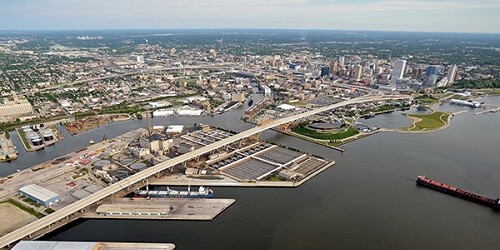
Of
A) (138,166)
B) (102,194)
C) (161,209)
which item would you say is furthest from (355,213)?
(138,166)

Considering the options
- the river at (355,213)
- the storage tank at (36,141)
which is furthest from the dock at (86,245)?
the storage tank at (36,141)

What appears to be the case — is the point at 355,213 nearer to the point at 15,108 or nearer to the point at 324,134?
the point at 324,134

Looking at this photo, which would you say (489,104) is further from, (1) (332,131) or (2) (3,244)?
(2) (3,244)

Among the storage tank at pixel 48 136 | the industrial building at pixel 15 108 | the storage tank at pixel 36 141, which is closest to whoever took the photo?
the storage tank at pixel 36 141

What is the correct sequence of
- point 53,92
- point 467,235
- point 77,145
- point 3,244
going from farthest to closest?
point 53,92
point 77,145
point 467,235
point 3,244

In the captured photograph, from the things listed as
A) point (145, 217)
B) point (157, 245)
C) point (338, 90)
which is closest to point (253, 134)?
point (145, 217)

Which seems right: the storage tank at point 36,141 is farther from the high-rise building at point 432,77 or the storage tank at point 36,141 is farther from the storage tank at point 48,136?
the high-rise building at point 432,77

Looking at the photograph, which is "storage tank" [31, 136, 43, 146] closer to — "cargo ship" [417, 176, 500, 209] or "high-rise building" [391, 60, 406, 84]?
"cargo ship" [417, 176, 500, 209]
